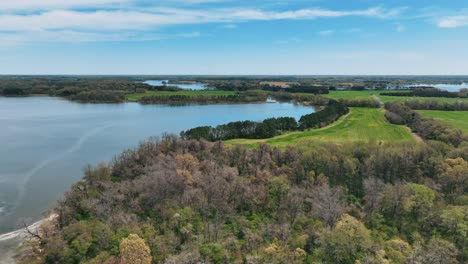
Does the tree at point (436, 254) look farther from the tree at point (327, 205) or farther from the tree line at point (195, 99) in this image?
the tree line at point (195, 99)

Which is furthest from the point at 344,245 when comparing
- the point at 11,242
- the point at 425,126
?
the point at 425,126

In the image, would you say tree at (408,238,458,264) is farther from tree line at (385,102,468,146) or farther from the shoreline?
tree line at (385,102,468,146)

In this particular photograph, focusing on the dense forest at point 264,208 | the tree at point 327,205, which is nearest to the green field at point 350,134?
the dense forest at point 264,208

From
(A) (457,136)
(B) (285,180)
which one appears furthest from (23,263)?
(A) (457,136)

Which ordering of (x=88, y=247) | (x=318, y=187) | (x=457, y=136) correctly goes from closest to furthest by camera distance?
(x=88, y=247), (x=318, y=187), (x=457, y=136)

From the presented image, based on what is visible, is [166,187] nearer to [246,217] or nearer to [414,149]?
[246,217]

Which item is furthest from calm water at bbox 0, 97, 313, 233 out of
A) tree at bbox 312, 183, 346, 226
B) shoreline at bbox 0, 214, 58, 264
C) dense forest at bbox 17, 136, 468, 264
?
tree at bbox 312, 183, 346, 226
